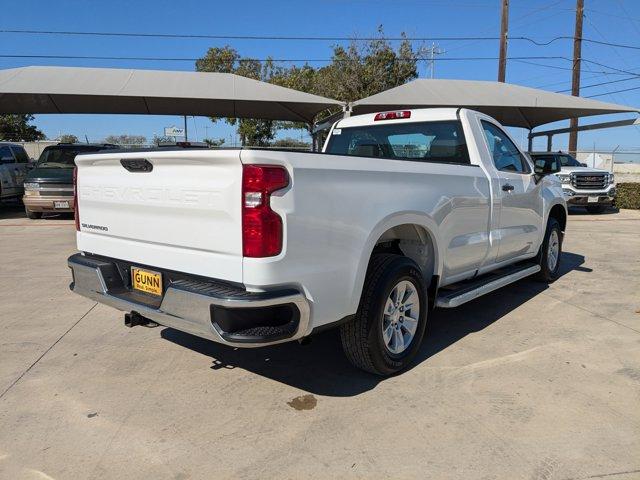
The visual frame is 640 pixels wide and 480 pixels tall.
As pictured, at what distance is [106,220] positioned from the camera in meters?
3.68

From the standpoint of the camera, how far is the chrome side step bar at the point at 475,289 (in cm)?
424

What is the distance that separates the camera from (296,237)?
111 inches

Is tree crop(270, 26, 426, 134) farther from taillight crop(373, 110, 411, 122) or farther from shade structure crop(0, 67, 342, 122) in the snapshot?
taillight crop(373, 110, 411, 122)

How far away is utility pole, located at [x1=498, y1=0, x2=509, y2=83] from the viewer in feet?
74.7

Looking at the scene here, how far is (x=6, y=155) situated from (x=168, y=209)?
1460cm

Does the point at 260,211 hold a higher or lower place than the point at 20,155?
lower

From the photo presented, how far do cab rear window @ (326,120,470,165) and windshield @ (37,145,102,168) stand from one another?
34.4 ft

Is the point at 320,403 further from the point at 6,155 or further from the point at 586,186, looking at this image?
the point at 586,186

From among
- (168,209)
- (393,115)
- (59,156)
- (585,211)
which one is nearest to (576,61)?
(585,211)

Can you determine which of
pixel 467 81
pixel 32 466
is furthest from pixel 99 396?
pixel 467 81

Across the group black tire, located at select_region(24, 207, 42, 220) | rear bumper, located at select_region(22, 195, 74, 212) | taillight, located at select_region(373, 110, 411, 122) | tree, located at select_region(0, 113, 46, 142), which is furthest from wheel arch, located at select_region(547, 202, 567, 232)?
tree, located at select_region(0, 113, 46, 142)

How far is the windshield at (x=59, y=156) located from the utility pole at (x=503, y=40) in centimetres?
1719

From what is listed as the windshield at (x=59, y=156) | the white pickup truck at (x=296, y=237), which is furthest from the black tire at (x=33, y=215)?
the white pickup truck at (x=296, y=237)

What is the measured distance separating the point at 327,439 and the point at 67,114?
20.1 metres
